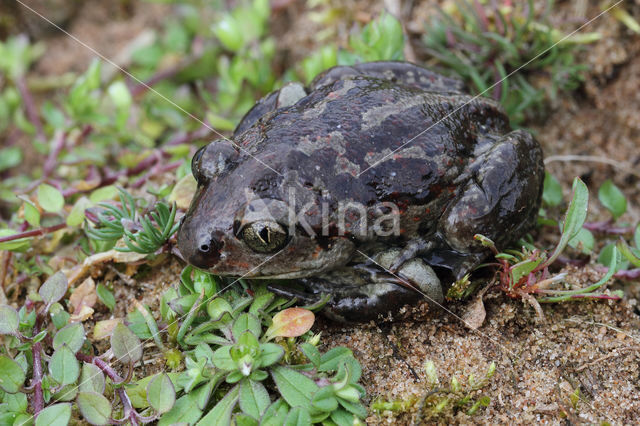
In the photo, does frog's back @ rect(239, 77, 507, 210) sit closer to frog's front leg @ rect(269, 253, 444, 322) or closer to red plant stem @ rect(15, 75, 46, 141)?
frog's front leg @ rect(269, 253, 444, 322)

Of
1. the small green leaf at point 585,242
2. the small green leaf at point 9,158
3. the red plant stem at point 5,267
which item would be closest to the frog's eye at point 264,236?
the red plant stem at point 5,267

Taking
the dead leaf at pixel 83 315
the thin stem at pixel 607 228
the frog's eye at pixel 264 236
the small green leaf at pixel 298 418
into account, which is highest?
the frog's eye at pixel 264 236

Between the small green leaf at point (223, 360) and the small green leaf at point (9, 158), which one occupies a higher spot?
the small green leaf at point (9, 158)

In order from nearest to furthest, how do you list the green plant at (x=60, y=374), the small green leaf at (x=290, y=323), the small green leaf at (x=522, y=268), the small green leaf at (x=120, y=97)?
the green plant at (x=60, y=374)
the small green leaf at (x=290, y=323)
the small green leaf at (x=522, y=268)
the small green leaf at (x=120, y=97)

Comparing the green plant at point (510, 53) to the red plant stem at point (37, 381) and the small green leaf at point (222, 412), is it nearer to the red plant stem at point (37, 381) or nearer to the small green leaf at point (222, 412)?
the small green leaf at point (222, 412)

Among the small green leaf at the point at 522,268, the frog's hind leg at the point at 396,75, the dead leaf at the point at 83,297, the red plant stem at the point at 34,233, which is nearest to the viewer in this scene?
the small green leaf at the point at 522,268

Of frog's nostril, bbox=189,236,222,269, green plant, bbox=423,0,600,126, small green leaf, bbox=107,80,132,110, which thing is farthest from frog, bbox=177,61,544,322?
small green leaf, bbox=107,80,132,110

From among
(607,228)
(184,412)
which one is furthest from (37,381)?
(607,228)

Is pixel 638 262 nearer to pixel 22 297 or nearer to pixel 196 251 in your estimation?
pixel 196 251
